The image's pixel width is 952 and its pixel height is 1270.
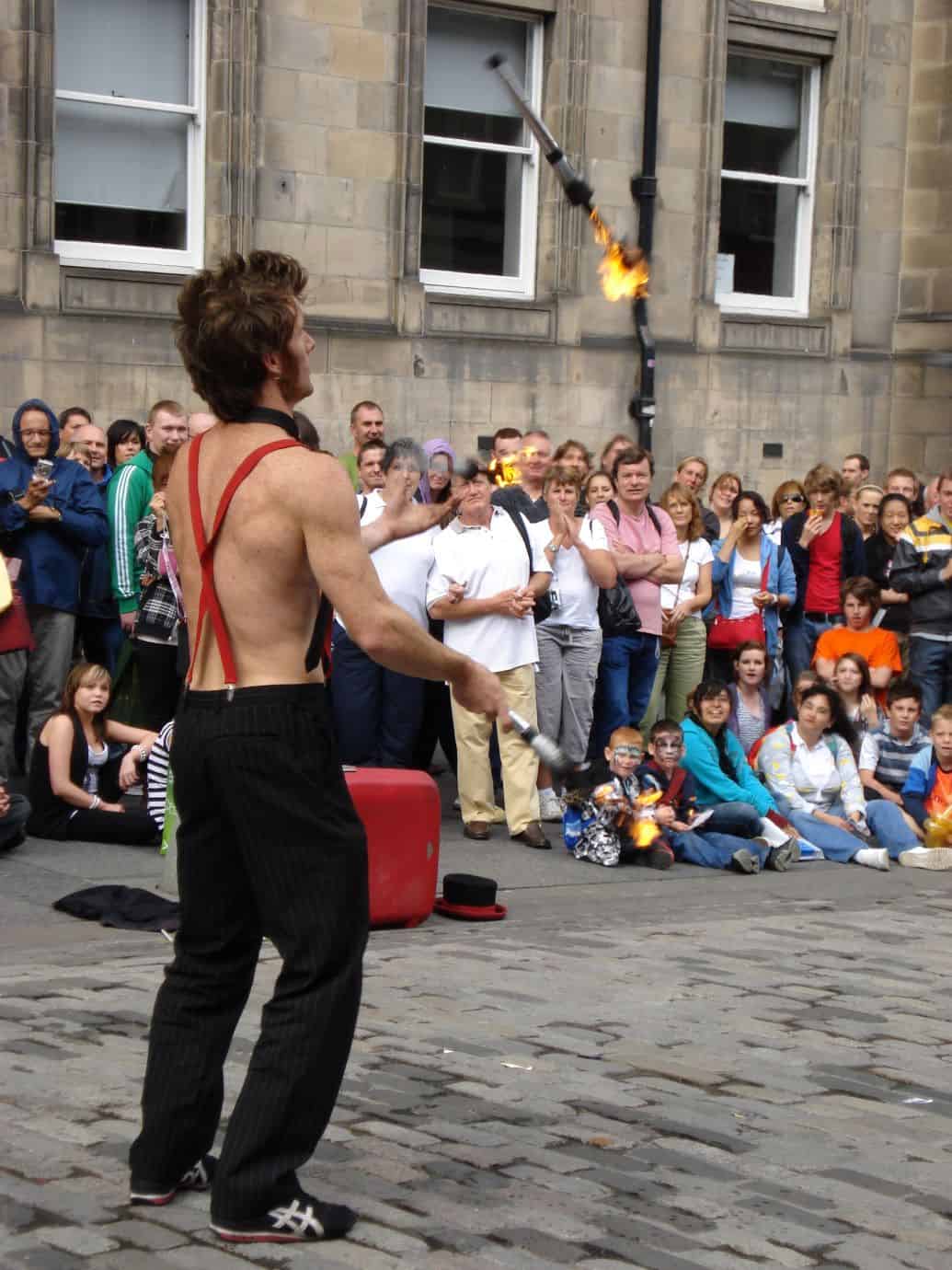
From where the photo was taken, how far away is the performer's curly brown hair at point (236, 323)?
173 inches

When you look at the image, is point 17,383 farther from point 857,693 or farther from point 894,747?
point 894,747

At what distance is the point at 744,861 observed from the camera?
33.6ft

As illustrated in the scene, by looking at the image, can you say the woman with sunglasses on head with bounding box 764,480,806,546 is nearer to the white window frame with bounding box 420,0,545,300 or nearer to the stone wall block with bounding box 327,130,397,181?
the white window frame with bounding box 420,0,545,300

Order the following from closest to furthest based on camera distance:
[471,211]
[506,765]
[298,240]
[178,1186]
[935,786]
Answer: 1. [178,1186]
2. [506,765]
3. [935,786]
4. [298,240]
5. [471,211]

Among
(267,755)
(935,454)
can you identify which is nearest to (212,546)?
(267,755)

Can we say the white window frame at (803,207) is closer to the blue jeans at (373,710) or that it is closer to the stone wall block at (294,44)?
the stone wall block at (294,44)

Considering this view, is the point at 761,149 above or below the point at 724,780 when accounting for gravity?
above

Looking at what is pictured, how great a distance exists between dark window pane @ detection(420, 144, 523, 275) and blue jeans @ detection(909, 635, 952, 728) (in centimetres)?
528

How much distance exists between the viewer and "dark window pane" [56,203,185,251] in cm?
1426

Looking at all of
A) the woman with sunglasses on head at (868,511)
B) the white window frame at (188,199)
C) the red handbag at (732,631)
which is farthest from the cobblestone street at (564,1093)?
the white window frame at (188,199)

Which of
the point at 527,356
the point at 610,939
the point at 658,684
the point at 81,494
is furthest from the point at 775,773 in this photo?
the point at 527,356

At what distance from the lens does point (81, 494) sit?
10.7m

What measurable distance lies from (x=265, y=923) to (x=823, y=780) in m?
7.16

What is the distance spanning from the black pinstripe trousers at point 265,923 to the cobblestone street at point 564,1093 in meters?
0.24
